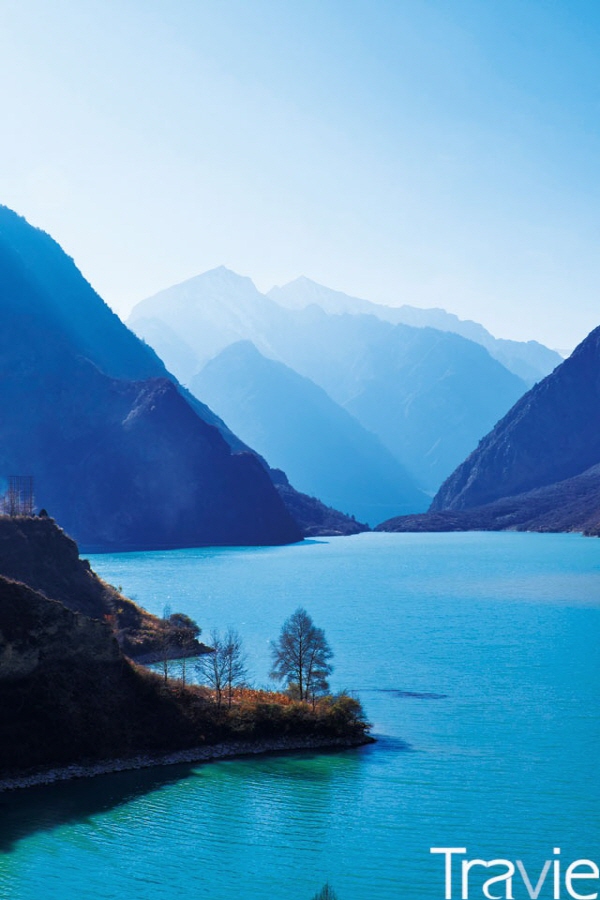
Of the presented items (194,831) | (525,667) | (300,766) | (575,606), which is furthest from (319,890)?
(575,606)

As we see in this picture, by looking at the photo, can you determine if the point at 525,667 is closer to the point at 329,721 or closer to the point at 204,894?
the point at 329,721

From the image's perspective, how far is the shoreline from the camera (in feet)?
188

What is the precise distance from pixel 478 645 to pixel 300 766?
54.8 m

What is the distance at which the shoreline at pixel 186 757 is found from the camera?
57.2 m

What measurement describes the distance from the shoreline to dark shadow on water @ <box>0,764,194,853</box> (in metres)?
0.46

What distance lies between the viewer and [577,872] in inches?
1791

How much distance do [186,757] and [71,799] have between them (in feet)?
29.5

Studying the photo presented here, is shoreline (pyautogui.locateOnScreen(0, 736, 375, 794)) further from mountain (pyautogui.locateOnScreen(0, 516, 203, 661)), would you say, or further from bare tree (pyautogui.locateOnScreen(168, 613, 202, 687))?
bare tree (pyautogui.locateOnScreen(168, 613, 202, 687))

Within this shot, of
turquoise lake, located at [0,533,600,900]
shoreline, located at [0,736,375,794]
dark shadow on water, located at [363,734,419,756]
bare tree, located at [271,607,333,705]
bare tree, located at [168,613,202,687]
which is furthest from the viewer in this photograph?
bare tree, located at [168,613,202,687]

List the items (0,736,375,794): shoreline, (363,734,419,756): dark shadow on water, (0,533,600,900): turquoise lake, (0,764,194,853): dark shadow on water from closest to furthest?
(0,533,600,900): turquoise lake → (0,764,194,853): dark shadow on water → (0,736,375,794): shoreline → (363,734,419,756): dark shadow on water

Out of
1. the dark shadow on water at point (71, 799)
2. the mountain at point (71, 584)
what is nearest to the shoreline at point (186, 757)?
the dark shadow on water at point (71, 799)

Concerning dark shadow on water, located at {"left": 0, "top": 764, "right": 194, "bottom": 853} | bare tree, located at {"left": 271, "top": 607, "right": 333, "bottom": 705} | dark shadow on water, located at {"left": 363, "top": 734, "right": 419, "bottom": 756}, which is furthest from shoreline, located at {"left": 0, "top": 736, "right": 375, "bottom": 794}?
bare tree, located at {"left": 271, "top": 607, "right": 333, "bottom": 705}

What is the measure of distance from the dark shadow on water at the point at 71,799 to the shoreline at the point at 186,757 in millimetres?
464

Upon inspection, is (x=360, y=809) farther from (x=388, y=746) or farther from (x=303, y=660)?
(x=303, y=660)
